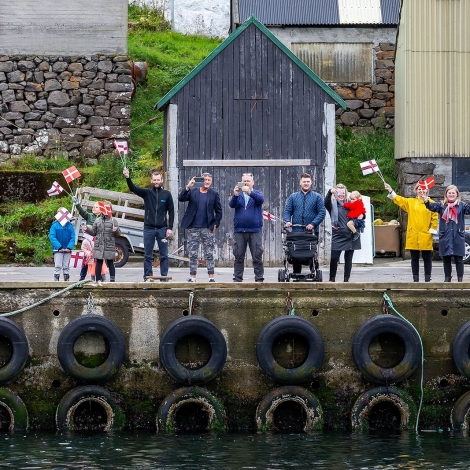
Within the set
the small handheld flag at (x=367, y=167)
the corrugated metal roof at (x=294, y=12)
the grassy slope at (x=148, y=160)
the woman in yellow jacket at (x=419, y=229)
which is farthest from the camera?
the corrugated metal roof at (x=294, y=12)

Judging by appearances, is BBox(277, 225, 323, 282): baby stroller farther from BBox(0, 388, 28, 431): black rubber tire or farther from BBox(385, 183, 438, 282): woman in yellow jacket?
BBox(0, 388, 28, 431): black rubber tire

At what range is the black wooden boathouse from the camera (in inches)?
1048

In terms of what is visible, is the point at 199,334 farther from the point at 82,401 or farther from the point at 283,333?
the point at 82,401

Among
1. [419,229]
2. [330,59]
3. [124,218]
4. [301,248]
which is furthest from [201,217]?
[330,59]

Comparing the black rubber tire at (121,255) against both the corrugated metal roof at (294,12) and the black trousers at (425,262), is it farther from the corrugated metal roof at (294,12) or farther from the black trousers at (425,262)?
the corrugated metal roof at (294,12)

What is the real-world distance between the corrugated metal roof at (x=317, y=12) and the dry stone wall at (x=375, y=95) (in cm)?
95

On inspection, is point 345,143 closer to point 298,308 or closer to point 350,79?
point 350,79

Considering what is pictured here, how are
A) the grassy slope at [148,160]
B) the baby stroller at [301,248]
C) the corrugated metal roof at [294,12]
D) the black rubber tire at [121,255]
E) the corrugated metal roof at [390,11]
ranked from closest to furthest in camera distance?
the baby stroller at [301,248]
the black rubber tire at [121,255]
the grassy slope at [148,160]
the corrugated metal roof at [294,12]
the corrugated metal roof at [390,11]

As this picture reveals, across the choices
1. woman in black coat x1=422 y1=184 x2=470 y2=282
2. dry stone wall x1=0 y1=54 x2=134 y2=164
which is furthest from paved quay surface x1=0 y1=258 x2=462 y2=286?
dry stone wall x1=0 y1=54 x2=134 y2=164

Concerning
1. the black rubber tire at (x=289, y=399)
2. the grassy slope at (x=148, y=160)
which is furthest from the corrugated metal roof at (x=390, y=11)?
the black rubber tire at (x=289, y=399)

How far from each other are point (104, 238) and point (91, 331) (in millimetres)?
4165

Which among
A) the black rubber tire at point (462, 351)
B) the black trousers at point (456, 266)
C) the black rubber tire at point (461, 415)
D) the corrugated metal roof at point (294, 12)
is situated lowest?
the black rubber tire at point (461, 415)

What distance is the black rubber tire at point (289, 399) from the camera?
14.6 meters

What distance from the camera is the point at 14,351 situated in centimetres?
1462
